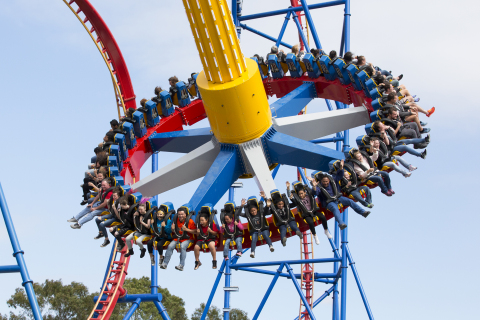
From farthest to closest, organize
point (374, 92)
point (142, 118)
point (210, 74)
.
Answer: point (142, 118), point (374, 92), point (210, 74)

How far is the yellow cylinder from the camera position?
25.2 ft

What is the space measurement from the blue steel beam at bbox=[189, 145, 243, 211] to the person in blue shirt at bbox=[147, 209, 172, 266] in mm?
530

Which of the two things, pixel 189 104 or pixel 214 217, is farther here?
pixel 189 104

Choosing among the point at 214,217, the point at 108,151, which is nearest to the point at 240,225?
the point at 214,217

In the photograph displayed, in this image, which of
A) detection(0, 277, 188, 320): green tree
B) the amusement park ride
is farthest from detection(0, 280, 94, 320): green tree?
the amusement park ride

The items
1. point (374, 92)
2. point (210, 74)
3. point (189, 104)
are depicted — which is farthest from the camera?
point (189, 104)

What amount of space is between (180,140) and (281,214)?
3167mm

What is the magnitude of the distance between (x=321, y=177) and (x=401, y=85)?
2812mm

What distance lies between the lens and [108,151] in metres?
8.89

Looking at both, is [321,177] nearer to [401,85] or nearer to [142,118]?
[401,85]

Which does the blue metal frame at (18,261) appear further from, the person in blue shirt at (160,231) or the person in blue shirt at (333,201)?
the person in blue shirt at (333,201)

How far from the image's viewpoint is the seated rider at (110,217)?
24.9 feet

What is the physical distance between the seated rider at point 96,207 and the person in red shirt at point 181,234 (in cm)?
119

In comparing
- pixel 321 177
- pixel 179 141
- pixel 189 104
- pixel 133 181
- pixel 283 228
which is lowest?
pixel 283 228
